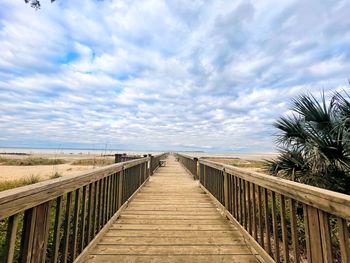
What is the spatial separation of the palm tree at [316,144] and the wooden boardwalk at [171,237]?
1659mm

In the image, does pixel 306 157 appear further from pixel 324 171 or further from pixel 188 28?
pixel 188 28

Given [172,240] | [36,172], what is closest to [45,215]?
[172,240]

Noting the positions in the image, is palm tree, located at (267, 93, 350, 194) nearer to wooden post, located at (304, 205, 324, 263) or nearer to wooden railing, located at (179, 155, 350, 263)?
wooden railing, located at (179, 155, 350, 263)

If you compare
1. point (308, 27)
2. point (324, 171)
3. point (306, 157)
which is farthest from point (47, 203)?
point (308, 27)

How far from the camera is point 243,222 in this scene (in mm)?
3186

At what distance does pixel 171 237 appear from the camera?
303 cm

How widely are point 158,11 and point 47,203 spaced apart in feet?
22.1

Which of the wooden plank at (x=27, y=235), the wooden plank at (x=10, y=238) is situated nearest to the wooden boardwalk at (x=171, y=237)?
the wooden plank at (x=27, y=235)

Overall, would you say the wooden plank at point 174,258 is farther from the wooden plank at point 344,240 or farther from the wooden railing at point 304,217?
the wooden plank at point 344,240

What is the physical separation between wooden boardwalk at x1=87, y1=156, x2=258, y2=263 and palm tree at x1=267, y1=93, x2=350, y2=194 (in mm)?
1659

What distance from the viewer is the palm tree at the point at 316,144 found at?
353 centimetres

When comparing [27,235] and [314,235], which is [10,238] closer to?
[27,235]

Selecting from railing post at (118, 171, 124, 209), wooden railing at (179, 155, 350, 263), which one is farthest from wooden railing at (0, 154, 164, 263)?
wooden railing at (179, 155, 350, 263)

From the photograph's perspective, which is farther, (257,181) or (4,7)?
(4,7)
